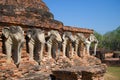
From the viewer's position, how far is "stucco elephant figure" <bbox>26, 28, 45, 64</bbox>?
888 cm

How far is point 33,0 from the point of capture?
468 inches

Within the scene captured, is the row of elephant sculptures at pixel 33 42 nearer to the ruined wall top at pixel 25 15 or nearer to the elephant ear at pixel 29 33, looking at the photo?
the elephant ear at pixel 29 33

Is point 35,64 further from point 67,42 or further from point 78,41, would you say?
point 78,41

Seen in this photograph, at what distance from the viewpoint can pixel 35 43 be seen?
9.20 m

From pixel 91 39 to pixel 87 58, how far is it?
1.94 metres

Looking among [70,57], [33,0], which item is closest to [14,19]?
[33,0]

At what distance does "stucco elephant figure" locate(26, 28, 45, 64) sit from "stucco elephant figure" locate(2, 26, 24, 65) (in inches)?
33.8

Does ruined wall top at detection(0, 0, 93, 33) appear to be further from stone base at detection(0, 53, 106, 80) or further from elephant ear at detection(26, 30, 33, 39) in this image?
stone base at detection(0, 53, 106, 80)

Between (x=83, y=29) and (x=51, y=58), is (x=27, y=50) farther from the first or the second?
(x=83, y=29)

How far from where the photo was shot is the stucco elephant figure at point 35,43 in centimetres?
888

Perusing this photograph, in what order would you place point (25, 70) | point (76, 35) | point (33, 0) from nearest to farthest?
point (25, 70) → point (33, 0) → point (76, 35)

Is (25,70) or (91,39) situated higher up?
(91,39)

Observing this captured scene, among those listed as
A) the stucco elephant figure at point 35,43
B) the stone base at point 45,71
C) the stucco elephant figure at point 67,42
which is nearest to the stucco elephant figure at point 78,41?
the stucco elephant figure at point 67,42

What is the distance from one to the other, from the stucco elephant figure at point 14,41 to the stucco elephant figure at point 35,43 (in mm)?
859
